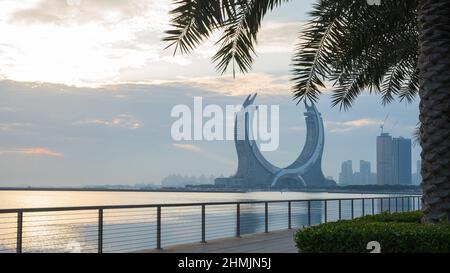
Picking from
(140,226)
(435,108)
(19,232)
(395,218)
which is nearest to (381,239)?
(435,108)

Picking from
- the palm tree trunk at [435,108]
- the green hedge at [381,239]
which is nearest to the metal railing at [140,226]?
the green hedge at [381,239]

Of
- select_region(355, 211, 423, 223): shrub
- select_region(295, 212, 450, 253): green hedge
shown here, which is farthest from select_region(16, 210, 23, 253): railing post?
select_region(355, 211, 423, 223): shrub

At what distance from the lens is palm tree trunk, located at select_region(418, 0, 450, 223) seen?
9828mm

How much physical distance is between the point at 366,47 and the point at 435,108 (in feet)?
14.8

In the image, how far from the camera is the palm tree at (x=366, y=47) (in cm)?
992

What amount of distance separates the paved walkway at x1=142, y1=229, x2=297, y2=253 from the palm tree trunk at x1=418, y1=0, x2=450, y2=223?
174 inches

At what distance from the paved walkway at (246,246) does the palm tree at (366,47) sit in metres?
3.40

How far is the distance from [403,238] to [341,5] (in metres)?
5.60

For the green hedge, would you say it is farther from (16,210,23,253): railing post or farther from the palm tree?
(16,210,23,253): railing post

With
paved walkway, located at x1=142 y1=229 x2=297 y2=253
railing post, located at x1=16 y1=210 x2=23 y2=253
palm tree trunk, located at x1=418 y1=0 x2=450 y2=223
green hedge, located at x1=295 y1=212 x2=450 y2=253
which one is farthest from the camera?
paved walkway, located at x1=142 y1=229 x2=297 y2=253

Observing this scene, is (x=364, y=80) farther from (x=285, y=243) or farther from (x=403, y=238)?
(x=403, y=238)

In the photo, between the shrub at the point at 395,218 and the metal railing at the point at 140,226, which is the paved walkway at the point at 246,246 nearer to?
the metal railing at the point at 140,226
